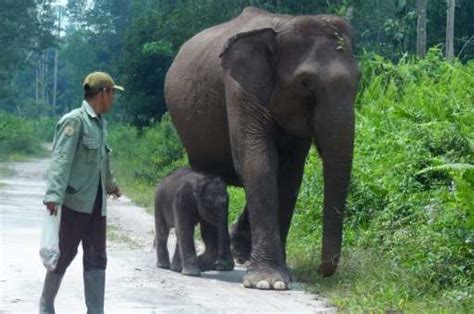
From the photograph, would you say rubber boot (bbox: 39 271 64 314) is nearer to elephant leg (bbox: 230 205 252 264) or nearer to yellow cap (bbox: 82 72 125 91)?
yellow cap (bbox: 82 72 125 91)

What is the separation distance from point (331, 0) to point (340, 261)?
20.0 m

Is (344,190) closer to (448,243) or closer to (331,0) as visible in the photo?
(448,243)

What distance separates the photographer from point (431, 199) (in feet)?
41.8

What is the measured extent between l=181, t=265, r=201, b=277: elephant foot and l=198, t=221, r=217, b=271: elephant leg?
317mm

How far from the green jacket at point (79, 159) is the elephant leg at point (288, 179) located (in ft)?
13.5

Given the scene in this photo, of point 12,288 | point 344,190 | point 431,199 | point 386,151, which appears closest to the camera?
point 12,288

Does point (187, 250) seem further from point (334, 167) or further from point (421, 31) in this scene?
point (421, 31)

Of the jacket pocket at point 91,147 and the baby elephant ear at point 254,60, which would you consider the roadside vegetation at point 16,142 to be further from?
the jacket pocket at point 91,147

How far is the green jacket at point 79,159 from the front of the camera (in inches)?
348

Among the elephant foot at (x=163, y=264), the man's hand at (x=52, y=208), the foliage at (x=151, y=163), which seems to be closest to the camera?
the man's hand at (x=52, y=208)

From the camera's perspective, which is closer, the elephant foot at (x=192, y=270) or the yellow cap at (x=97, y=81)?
the yellow cap at (x=97, y=81)

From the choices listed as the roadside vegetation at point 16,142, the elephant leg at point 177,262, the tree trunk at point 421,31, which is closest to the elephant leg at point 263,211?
the elephant leg at point 177,262

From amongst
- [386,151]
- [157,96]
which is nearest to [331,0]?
[157,96]

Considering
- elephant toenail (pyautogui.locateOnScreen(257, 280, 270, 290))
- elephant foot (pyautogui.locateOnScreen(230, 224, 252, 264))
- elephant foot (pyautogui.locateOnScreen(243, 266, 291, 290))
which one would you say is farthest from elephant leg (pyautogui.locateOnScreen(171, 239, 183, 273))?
elephant toenail (pyautogui.locateOnScreen(257, 280, 270, 290))
